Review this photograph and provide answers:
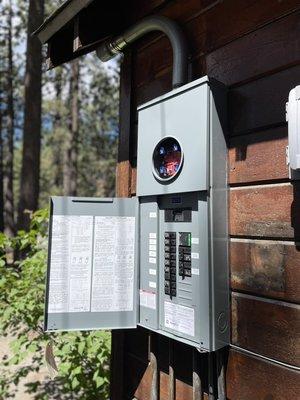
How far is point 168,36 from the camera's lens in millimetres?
2111

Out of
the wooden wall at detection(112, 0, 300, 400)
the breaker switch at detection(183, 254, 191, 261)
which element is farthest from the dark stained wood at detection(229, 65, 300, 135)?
the breaker switch at detection(183, 254, 191, 261)

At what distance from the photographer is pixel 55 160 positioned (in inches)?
1151

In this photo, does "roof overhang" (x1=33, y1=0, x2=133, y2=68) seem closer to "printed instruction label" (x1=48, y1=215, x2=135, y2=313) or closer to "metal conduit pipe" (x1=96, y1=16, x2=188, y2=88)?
"metal conduit pipe" (x1=96, y1=16, x2=188, y2=88)

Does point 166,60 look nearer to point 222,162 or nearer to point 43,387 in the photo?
point 222,162

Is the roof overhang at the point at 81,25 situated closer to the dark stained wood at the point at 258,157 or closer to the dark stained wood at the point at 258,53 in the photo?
the dark stained wood at the point at 258,53

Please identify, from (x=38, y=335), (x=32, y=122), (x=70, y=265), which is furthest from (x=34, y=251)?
(x=32, y=122)

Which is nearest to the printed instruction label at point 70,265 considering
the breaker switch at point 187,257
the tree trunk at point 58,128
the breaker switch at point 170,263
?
the breaker switch at point 170,263

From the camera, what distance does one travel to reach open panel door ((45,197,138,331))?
2.07 meters

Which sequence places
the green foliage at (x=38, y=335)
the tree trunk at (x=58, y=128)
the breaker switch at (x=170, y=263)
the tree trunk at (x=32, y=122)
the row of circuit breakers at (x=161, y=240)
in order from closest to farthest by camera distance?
the row of circuit breakers at (x=161, y=240) < the breaker switch at (x=170, y=263) < the green foliage at (x=38, y=335) < the tree trunk at (x=32, y=122) < the tree trunk at (x=58, y=128)

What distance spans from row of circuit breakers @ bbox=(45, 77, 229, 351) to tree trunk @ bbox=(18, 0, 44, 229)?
6.15m

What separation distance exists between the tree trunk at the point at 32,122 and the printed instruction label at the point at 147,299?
20.5 ft

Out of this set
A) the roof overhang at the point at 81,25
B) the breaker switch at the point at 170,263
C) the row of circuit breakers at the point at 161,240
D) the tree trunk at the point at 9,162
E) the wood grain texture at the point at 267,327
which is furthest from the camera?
the tree trunk at the point at 9,162

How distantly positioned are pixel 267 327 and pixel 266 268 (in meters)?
0.25

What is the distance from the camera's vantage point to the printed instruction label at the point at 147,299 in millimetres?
2067
